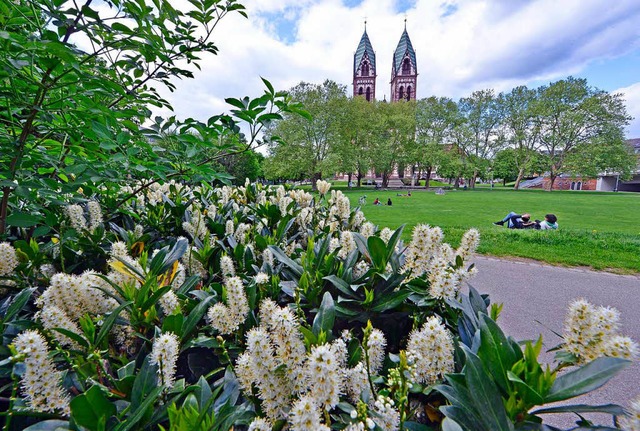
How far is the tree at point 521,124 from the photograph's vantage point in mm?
40531

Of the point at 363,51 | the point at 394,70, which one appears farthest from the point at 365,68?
the point at 394,70

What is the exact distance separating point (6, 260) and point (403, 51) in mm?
80993

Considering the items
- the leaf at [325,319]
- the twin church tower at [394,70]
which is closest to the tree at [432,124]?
the twin church tower at [394,70]

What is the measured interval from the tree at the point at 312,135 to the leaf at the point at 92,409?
30.9m

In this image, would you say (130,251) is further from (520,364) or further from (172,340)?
(520,364)

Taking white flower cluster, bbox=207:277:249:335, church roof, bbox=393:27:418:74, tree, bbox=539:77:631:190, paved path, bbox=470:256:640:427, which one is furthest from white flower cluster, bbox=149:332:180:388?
church roof, bbox=393:27:418:74

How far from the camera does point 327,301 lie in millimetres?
1125

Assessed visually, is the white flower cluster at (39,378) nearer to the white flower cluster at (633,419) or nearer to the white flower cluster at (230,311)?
the white flower cluster at (230,311)

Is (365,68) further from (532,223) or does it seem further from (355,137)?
(532,223)

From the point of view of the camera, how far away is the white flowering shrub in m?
0.79

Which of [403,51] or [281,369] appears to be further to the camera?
[403,51]

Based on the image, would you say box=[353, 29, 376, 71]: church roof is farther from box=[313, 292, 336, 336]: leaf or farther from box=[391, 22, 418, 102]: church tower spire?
box=[313, 292, 336, 336]: leaf

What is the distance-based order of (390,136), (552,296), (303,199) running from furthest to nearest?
(390,136) → (552,296) → (303,199)

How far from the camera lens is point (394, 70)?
70562 mm
